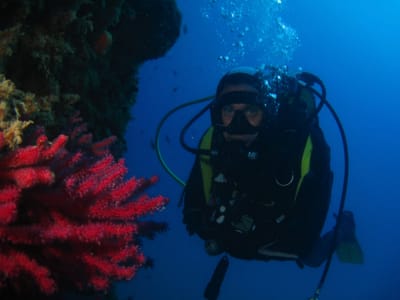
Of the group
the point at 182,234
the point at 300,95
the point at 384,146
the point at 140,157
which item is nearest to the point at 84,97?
the point at 300,95

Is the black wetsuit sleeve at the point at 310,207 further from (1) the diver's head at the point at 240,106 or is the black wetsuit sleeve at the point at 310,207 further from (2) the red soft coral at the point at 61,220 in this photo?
(2) the red soft coral at the point at 61,220

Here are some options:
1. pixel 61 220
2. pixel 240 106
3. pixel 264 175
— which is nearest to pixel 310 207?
pixel 264 175

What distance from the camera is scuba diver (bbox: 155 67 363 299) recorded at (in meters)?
4.70

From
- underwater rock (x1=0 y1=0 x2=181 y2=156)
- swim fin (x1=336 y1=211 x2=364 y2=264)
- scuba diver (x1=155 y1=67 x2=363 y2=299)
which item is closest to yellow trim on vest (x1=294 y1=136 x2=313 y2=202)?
scuba diver (x1=155 y1=67 x2=363 y2=299)

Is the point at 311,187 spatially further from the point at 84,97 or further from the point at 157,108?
the point at 157,108

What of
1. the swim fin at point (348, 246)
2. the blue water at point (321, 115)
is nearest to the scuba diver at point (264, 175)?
the swim fin at point (348, 246)

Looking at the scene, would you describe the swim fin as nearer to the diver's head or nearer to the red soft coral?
the diver's head

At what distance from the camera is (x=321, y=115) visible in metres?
86.7

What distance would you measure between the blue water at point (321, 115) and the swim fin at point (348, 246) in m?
40.9

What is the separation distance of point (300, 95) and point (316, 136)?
63 centimetres

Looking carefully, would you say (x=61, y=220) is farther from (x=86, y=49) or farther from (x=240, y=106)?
(x=240, y=106)

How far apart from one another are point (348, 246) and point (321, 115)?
83.7 meters

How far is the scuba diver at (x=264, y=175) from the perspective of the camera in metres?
4.70

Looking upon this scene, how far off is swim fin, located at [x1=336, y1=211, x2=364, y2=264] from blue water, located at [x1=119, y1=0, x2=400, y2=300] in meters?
40.9
